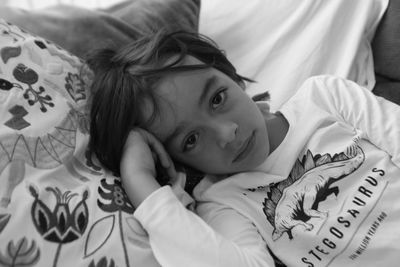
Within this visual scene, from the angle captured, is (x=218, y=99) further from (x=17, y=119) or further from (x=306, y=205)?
(x=17, y=119)

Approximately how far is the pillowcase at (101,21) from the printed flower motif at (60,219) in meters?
0.48

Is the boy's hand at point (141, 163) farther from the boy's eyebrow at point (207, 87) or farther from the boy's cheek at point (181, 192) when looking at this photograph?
the boy's eyebrow at point (207, 87)

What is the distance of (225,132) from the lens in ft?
2.58

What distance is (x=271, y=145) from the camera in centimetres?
91

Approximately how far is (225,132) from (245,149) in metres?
0.07

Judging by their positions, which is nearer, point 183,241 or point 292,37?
point 183,241

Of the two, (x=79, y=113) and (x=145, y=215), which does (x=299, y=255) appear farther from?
(x=79, y=113)

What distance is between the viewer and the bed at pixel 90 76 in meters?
0.56

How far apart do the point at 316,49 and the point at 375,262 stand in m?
0.69

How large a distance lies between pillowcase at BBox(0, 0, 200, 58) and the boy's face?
28cm

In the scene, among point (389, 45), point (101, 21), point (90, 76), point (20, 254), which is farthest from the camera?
point (389, 45)

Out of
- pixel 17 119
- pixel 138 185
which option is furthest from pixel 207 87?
pixel 17 119

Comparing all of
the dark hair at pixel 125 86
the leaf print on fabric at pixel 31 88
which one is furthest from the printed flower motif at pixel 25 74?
the dark hair at pixel 125 86

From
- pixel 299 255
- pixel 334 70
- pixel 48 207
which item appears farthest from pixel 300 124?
pixel 48 207
